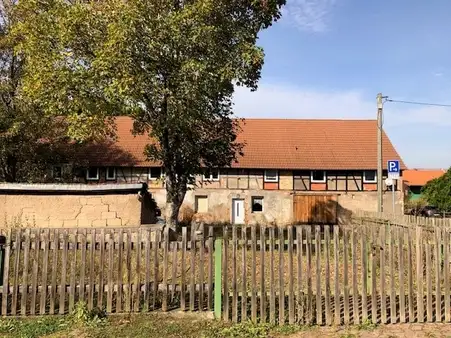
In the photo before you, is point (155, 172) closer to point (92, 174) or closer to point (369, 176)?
point (92, 174)

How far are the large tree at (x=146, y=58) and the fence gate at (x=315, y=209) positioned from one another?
16.8 metres

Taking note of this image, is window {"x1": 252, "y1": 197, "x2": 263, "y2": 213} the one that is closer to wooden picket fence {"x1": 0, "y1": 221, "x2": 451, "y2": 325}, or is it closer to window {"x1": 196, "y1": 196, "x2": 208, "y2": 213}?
window {"x1": 196, "y1": 196, "x2": 208, "y2": 213}

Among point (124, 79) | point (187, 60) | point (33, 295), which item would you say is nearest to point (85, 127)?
point (124, 79)

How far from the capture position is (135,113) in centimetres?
1400

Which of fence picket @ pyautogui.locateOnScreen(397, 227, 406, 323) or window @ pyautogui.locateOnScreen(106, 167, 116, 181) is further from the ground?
window @ pyautogui.locateOnScreen(106, 167, 116, 181)

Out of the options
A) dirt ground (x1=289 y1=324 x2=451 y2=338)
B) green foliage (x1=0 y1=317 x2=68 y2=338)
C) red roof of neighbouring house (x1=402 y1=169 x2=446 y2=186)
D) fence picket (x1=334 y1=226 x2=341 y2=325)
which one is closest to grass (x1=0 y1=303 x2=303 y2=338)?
green foliage (x1=0 y1=317 x2=68 y2=338)

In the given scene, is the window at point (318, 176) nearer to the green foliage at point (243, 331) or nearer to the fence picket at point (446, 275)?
the fence picket at point (446, 275)

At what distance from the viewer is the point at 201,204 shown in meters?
30.7

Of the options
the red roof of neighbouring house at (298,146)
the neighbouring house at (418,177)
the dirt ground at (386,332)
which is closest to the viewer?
the dirt ground at (386,332)

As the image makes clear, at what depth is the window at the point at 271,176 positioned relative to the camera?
102 ft

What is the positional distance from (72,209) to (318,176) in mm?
20211

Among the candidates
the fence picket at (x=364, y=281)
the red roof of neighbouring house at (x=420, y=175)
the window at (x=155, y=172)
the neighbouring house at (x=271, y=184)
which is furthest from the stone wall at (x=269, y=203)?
the red roof of neighbouring house at (x=420, y=175)

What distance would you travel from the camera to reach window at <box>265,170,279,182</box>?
102 feet

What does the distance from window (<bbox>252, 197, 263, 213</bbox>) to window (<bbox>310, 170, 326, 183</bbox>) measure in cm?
387
